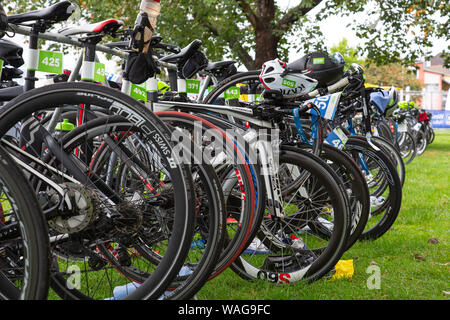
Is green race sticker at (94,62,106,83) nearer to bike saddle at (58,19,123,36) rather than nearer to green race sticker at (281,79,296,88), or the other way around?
bike saddle at (58,19,123,36)

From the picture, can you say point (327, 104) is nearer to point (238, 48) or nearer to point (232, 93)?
point (232, 93)

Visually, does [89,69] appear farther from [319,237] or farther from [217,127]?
[319,237]

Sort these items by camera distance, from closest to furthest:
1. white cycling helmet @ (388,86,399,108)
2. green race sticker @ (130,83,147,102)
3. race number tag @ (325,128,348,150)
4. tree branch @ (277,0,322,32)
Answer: green race sticker @ (130,83,147,102) < race number tag @ (325,128,348,150) < white cycling helmet @ (388,86,399,108) < tree branch @ (277,0,322,32)

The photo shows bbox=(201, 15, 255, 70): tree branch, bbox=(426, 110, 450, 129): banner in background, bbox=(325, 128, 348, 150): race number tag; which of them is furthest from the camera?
bbox=(426, 110, 450, 129): banner in background

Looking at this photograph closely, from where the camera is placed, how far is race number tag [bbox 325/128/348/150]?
386 centimetres

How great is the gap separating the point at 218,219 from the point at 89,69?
1.15m

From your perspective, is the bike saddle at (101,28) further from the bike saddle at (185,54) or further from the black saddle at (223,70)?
the black saddle at (223,70)

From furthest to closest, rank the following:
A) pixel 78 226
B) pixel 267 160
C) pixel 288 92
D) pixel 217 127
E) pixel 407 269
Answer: pixel 407 269, pixel 288 92, pixel 267 160, pixel 217 127, pixel 78 226

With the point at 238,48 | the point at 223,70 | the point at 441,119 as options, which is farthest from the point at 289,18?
the point at 441,119

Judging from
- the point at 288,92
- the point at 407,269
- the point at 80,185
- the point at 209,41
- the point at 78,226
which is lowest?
the point at 407,269

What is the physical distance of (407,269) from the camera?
3.60 meters

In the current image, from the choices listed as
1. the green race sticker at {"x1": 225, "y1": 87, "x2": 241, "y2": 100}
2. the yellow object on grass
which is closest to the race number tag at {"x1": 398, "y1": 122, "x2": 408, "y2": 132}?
the green race sticker at {"x1": 225, "y1": 87, "x2": 241, "y2": 100}

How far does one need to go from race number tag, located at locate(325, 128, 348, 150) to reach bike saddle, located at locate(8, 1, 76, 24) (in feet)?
6.73

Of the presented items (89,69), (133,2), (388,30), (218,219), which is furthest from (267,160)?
(388,30)
